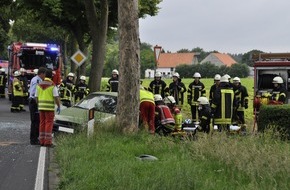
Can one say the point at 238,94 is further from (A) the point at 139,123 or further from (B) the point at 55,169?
(B) the point at 55,169

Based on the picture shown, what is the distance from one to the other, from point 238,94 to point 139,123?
15.5ft

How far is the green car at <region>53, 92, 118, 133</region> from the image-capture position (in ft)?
37.6

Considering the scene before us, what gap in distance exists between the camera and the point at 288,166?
6.70 m

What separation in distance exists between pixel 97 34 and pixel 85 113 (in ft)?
34.3

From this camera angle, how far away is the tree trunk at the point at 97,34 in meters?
22.1

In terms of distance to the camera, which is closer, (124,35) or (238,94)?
(124,35)

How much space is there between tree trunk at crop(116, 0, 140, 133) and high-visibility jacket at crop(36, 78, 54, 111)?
1541 millimetres

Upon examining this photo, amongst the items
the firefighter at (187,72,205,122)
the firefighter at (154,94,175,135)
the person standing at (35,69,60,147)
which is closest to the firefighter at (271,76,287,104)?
the firefighter at (187,72,205,122)

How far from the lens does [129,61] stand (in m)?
11.4

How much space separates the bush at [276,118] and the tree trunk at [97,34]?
1146 cm

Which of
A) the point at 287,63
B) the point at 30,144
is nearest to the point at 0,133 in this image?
the point at 30,144

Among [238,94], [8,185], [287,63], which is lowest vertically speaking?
[8,185]

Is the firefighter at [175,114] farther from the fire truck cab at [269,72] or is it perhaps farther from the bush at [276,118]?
the fire truck cab at [269,72]

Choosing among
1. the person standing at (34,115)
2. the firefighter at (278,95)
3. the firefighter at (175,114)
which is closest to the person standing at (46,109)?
the person standing at (34,115)
